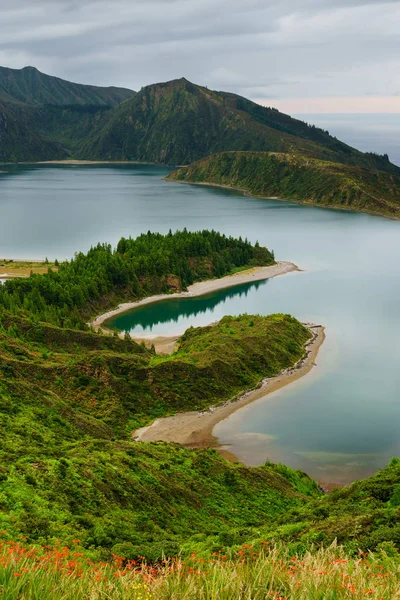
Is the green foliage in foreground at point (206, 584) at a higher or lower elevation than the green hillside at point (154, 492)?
higher

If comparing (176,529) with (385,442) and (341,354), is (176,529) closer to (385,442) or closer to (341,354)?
(385,442)

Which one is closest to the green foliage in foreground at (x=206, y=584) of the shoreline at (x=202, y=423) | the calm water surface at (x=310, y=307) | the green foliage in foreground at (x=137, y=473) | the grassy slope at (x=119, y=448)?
the green foliage in foreground at (x=137, y=473)

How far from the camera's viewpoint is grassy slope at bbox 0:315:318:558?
26.1 metres

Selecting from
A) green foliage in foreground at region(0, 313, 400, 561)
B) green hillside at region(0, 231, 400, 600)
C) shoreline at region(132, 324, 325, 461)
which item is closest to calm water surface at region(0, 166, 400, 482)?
shoreline at region(132, 324, 325, 461)

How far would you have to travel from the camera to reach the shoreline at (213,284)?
84.8 m

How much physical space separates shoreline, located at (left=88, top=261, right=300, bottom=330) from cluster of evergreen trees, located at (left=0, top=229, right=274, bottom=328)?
1.56m

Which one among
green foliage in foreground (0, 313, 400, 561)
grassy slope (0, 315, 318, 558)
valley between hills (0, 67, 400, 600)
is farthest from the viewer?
grassy slope (0, 315, 318, 558)

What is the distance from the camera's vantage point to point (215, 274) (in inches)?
4267

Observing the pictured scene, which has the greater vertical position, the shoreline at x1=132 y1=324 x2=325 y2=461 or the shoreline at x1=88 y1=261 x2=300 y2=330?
the shoreline at x1=88 y1=261 x2=300 y2=330

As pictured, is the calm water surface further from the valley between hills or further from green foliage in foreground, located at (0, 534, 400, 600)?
green foliage in foreground, located at (0, 534, 400, 600)

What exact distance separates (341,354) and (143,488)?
41.6 m

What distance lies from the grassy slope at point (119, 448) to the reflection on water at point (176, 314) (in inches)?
541

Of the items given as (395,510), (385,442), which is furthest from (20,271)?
(395,510)

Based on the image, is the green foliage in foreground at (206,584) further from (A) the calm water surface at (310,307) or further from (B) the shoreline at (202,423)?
(B) the shoreline at (202,423)
